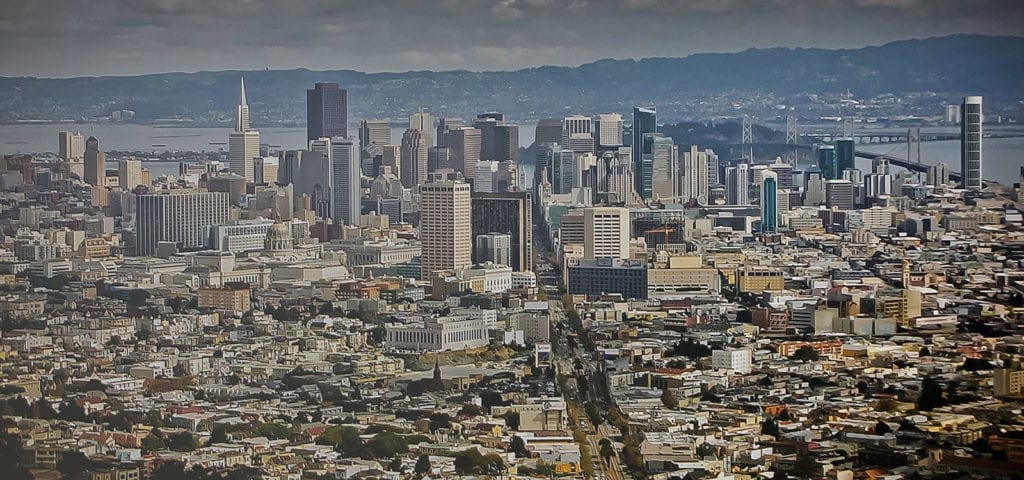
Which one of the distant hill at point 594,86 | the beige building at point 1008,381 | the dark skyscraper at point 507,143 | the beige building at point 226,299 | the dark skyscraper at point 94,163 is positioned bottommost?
the beige building at point 1008,381

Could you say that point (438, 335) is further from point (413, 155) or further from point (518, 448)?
point (413, 155)

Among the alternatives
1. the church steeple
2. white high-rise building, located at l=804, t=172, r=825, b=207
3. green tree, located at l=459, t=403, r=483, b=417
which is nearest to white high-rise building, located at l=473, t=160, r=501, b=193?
the church steeple

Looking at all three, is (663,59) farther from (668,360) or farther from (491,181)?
(668,360)

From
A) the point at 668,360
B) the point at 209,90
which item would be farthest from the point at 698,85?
the point at 668,360

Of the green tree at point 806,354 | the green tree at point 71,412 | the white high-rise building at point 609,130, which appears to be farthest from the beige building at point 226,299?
the white high-rise building at point 609,130

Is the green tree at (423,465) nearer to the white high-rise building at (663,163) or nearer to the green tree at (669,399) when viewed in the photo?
the green tree at (669,399)

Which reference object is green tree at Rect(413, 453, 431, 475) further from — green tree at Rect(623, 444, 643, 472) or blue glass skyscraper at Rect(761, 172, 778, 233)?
blue glass skyscraper at Rect(761, 172, 778, 233)

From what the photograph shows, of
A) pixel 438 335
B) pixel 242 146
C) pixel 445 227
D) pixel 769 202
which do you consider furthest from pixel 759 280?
pixel 242 146
